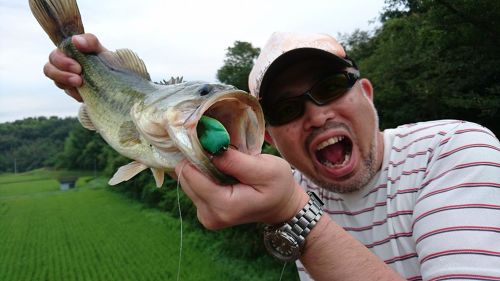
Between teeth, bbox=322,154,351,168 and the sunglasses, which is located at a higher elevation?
the sunglasses

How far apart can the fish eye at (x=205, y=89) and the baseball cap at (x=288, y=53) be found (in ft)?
2.57

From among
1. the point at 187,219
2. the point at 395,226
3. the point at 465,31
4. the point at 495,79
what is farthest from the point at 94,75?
the point at 187,219

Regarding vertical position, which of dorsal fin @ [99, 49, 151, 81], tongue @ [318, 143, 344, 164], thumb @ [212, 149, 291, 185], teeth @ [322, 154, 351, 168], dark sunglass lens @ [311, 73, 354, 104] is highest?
dorsal fin @ [99, 49, 151, 81]

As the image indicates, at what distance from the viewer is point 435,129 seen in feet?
6.82

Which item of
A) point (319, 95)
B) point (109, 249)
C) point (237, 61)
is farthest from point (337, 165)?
point (237, 61)

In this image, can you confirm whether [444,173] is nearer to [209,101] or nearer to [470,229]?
[470,229]

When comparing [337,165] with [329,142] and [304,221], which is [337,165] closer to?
[329,142]

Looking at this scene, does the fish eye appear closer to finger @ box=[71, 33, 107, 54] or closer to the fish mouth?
the fish mouth

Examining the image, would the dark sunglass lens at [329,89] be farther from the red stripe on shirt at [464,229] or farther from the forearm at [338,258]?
the red stripe on shirt at [464,229]

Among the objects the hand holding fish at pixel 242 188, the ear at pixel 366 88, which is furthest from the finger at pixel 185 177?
the ear at pixel 366 88

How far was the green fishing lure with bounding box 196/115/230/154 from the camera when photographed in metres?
1.52

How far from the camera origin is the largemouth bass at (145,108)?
5.31 feet

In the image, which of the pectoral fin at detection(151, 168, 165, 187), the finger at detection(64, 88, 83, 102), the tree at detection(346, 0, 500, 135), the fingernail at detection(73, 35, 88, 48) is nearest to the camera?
the pectoral fin at detection(151, 168, 165, 187)

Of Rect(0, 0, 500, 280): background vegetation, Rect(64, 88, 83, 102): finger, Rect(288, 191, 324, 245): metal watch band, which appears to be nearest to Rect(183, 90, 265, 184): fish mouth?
Rect(288, 191, 324, 245): metal watch band
